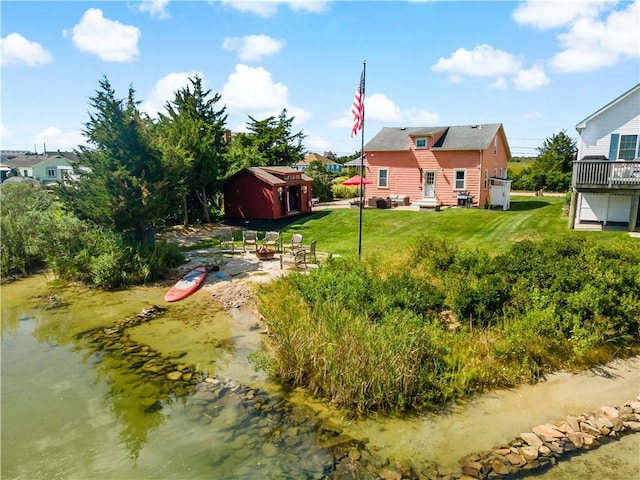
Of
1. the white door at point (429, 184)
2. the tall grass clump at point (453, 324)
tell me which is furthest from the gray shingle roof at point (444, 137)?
the tall grass clump at point (453, 324)

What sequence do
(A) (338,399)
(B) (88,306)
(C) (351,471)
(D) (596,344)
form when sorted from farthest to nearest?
(B) (88,306), (D) (596,344), (A) (338,399), (C) (351,471)

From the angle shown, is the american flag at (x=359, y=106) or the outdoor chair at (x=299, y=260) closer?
the american flag at (x=359, y=106)

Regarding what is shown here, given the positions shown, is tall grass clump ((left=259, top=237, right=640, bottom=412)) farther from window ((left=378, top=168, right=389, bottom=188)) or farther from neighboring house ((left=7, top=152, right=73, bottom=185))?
neighboring house ((left=7, top=152, right=73, bottom=185))

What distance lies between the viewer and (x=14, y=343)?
1059 cm

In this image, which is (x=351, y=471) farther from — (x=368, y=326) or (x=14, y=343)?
(x=14, y=343)

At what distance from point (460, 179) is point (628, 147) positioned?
9.31 metres

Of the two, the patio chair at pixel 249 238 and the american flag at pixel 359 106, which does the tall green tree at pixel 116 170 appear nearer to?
the patio chair at pixel 249 238

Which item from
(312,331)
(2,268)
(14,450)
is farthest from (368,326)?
(2,268)

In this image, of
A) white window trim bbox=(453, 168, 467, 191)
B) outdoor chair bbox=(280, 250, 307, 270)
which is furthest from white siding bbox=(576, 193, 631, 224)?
outdoor chair bbox=(280, 250, 307, 270)

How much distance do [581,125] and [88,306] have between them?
67.1 feet

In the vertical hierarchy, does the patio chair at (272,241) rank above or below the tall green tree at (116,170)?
below

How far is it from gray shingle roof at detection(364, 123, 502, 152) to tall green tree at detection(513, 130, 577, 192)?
38.2ft

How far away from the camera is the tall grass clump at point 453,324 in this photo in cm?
767

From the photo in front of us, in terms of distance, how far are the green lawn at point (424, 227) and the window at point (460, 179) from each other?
2035mm
